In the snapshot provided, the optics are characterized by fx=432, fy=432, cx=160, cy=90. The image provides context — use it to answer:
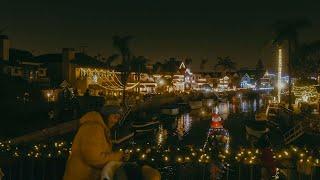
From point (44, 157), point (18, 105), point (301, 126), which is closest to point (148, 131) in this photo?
point (18, 105)

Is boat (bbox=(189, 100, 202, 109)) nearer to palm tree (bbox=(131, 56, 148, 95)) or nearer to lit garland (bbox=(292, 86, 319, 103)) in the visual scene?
palm tree (bbox=(131, 56, 148, 95))

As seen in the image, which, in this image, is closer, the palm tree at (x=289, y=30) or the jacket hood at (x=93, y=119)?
the jacket hood at (x=93, y=119)

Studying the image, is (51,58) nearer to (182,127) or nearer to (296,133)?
(182,127)

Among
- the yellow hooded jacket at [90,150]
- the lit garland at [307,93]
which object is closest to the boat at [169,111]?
the lit garland at [307,93]

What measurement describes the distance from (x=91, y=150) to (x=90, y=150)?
1 cm

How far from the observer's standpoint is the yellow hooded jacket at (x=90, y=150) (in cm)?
576

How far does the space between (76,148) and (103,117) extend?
0.59m

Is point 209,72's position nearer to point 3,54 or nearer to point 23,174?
point 3,54

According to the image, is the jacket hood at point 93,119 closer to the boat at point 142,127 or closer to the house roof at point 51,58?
the boat at point 142,127

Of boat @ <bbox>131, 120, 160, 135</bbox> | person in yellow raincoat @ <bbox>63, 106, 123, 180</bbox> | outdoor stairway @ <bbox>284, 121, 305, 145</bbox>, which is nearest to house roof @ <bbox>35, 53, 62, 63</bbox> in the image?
boat @ <bbox>131, 120, 160, 135</bbox>

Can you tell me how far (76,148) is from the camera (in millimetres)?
5945

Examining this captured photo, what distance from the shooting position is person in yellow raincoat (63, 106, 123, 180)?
5.77 metres

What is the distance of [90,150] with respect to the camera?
5758mm

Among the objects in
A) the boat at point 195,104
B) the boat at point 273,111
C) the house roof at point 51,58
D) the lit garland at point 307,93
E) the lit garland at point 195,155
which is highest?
the house roof at point 51,58
